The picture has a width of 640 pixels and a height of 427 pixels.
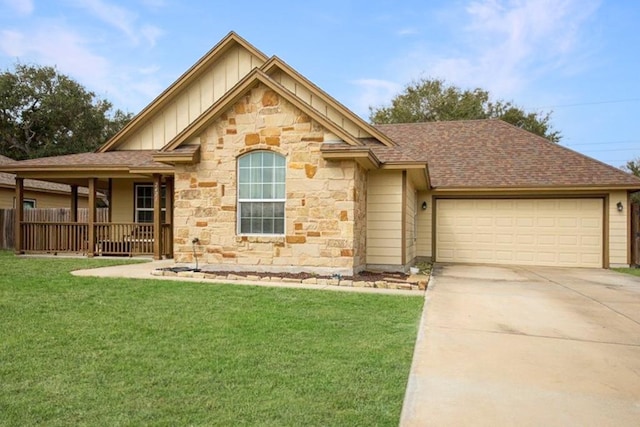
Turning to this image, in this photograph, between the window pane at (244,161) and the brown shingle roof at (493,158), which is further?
the brown shingle roof at (493,158)

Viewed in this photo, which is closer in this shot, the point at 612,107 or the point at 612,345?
the point at 612,345

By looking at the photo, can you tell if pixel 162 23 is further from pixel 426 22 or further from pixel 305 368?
pixel 305 368

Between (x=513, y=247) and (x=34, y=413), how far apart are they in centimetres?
1389

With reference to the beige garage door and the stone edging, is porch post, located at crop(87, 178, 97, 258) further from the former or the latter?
the beige garage door

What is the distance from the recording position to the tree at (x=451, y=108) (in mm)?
33844

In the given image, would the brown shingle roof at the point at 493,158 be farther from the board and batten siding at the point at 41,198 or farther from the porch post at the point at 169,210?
the board and batten siding at the point at 41,198

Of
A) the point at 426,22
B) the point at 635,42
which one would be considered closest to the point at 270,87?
the point at 426,22

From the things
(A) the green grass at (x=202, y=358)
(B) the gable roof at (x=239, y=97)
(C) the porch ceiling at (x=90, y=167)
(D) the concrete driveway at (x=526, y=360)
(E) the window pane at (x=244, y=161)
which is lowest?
(D) the concrete driveway at (x=526, y=360)

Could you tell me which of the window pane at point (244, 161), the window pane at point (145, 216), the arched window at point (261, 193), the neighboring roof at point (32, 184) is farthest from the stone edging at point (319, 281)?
the neighboring roof at point (32, 184)

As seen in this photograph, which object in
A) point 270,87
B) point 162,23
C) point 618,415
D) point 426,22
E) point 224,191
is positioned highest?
point 426,22

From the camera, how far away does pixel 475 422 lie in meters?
3.06

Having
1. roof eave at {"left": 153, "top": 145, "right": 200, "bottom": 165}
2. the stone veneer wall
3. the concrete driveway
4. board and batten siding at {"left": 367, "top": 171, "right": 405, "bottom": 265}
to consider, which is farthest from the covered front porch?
the concrete driveway

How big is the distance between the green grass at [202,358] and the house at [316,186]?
9.91ft

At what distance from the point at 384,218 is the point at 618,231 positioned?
770 cm
